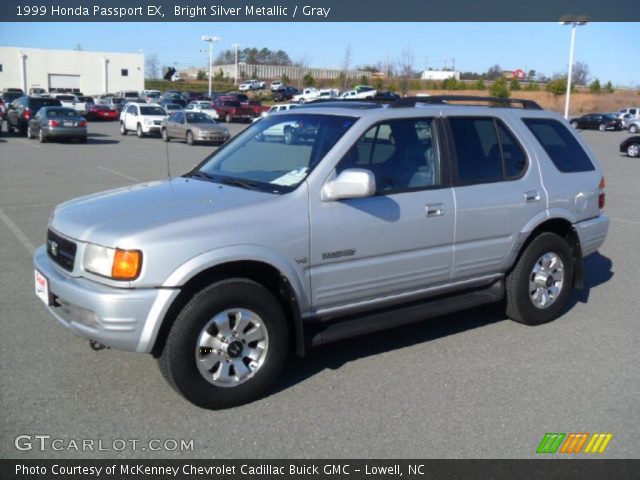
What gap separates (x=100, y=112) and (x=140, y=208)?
45489 millimetres

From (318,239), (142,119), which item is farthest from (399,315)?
(142,119)

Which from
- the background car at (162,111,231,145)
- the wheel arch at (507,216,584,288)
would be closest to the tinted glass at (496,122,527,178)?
the wheel arch at (507,216,584,288)

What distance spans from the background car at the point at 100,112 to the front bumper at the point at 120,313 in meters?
45.7

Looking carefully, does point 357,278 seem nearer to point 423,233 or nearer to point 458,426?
point 423,233

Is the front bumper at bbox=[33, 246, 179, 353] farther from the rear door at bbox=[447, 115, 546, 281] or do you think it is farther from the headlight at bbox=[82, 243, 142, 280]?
the rear door at bbox=[447, 115, 546, 281]

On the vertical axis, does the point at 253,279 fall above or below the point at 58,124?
below

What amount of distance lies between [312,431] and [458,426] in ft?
2.93

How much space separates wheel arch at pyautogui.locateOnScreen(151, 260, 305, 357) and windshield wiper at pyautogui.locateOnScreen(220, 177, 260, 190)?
2.12ft

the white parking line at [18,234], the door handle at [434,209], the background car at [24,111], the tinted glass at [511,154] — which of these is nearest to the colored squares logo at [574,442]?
the door handle at [434,209]

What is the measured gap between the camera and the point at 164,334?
3965 millimetres

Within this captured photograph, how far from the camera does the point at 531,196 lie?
5.59m

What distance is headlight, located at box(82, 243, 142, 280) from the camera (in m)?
3.76
